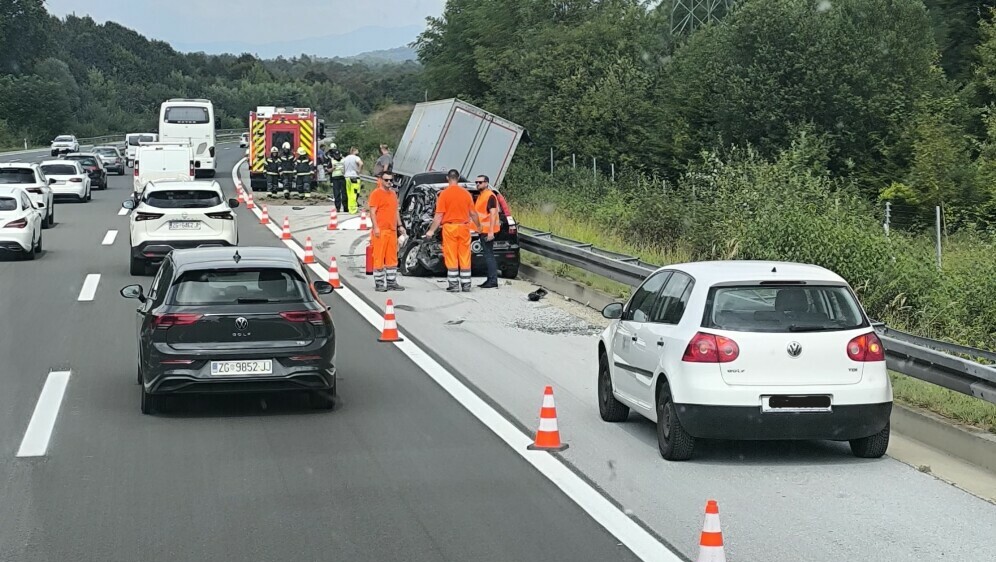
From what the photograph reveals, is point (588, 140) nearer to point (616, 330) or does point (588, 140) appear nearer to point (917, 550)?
point (616, 330)

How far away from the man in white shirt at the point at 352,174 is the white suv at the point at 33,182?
755cm

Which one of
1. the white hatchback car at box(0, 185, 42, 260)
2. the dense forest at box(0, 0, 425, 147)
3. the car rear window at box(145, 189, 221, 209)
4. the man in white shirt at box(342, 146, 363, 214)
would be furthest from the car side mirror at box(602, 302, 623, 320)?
the dense forest at box(0, 0, 425, 147)

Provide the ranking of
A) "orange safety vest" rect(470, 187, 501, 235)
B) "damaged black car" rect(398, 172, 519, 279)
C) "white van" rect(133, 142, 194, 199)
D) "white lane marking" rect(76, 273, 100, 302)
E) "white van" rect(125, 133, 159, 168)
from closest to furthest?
1. "white lane marking" rect(76, 273, 100, 302)
2. "orange safety vest" rect(470, 187, 501, 235)
3. "damaged black car" rect(398, 172, 519, 279)
4. "white van" rect(133, 142, 194, 199)
5. "white van" rect(125, 133, 159, 168)

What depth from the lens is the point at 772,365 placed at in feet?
30.7

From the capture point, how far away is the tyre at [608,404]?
11.3m

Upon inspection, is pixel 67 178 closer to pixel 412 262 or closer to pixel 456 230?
pixel 412 262

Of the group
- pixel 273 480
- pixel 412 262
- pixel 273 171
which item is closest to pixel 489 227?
pixel 412 262

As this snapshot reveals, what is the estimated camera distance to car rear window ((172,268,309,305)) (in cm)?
1155

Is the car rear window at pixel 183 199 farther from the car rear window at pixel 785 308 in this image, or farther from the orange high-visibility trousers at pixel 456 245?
the car rear window at pixel 785 308

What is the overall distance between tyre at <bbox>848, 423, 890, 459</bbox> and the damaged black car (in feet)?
42.2

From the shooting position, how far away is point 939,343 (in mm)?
11484

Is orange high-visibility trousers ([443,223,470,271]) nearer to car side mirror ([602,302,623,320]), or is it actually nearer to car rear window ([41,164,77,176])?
car side mirror ([602,302,623,320])

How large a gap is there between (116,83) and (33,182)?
363 feet

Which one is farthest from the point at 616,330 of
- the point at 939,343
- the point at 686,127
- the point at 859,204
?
the point at 686,127
